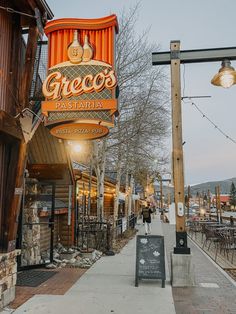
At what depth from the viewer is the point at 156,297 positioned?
6.96 meters

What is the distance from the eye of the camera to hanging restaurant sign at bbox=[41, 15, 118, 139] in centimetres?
641

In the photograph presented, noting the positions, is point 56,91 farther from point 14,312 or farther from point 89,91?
point 14,312

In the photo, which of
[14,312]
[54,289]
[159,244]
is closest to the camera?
[14,312]

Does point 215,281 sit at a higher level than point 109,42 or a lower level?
lower

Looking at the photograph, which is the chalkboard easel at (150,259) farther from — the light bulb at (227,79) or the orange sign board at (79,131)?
the light bulb at (227,79)

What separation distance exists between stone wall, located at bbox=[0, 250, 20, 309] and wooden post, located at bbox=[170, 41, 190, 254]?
369 cm

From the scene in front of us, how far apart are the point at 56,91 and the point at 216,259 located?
27.0 ft

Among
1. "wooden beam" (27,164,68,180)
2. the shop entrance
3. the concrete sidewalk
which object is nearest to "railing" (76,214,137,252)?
the shop entrance

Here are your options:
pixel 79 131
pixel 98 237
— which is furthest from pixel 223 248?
pixel 79 131

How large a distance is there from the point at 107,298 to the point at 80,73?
448 centimetres

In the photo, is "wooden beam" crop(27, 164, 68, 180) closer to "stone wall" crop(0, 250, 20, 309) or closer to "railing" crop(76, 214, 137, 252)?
"railing" crop(76, 214, 137, 252)

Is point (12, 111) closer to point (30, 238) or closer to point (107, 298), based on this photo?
point (107, 298)

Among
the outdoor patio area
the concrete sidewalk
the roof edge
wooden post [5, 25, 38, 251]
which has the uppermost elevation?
the roof edge

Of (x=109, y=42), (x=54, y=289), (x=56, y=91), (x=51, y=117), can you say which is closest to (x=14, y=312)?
(x=54, y=289)
